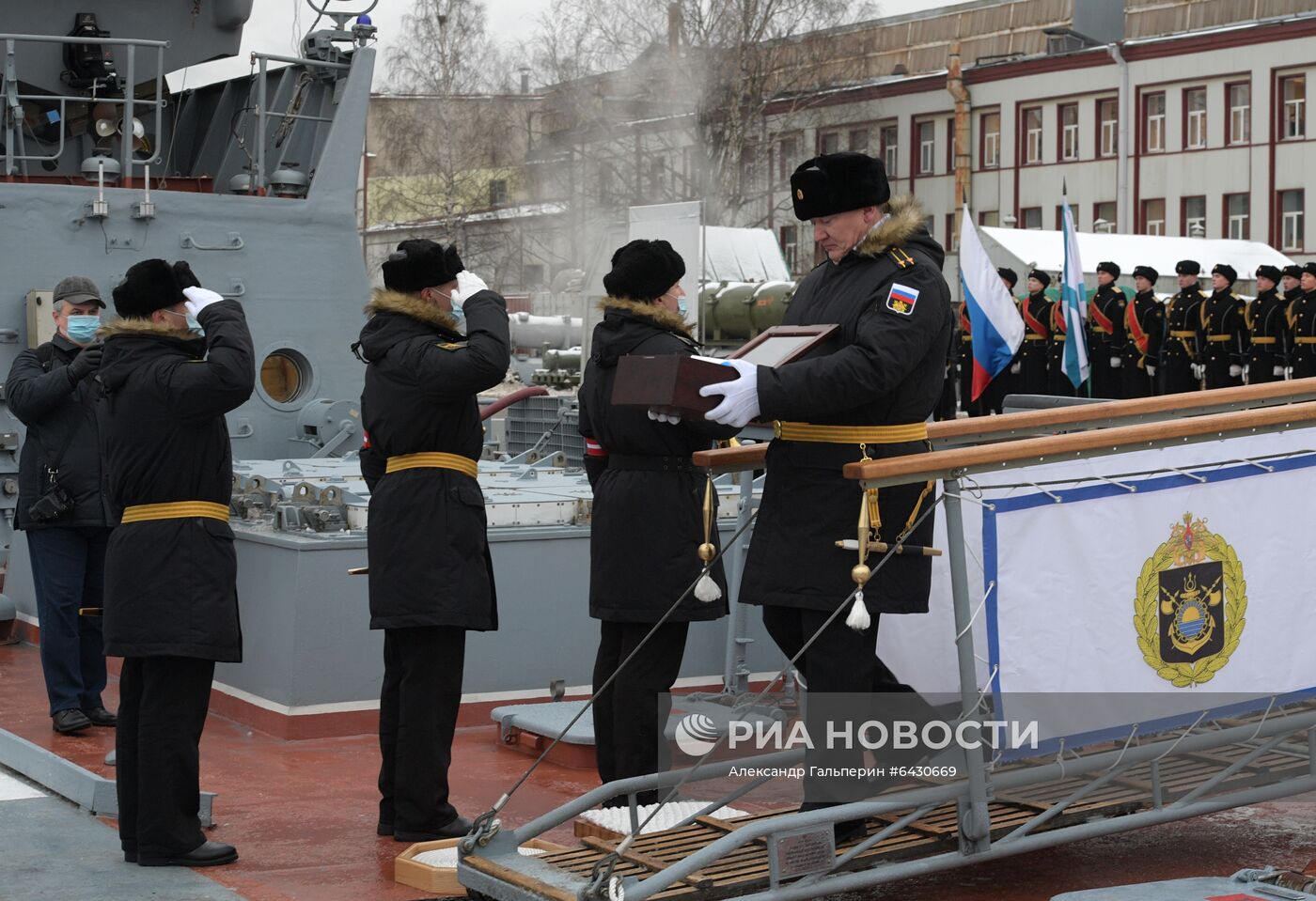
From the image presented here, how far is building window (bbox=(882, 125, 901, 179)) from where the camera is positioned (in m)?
48.0

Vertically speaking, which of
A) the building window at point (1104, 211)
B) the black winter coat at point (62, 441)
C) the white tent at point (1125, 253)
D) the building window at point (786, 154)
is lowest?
the black winter coat at point (62, 441)

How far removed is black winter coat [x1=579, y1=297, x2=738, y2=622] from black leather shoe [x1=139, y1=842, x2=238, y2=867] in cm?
124

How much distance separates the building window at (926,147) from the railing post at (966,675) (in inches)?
1750

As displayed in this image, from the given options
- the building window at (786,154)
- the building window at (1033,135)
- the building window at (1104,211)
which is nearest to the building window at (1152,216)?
the building window at (1104,211)

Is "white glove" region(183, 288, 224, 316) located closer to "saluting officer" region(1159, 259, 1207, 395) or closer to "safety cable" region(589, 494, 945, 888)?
"safety cable" region(589, 494, 945, 888)

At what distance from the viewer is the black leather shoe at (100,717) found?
22.8ft

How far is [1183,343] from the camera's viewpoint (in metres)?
21.6

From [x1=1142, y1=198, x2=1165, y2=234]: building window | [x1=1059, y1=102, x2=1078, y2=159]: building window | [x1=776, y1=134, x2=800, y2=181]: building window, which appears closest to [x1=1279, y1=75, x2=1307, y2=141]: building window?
[x1=1142, y1=198, x2=1165, y2=234]: building window

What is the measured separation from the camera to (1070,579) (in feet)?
14.1

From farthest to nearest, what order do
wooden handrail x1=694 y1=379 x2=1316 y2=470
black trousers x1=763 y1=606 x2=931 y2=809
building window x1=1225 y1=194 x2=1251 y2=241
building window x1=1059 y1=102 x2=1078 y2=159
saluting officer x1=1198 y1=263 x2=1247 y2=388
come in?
building window x1=1059 y1=102 x2=1078 y2=159 → building window x1=1225 y1=194 x2=1251 y2=241 → saluting officer x1=1198 y1=263 x2=1247 y2=388 → wooden handrail x1=694 y1=379 x2=1316 y2=470 → black trousers x1=763 y1=606 x2=931 y2=809

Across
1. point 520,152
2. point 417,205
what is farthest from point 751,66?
point 417,205

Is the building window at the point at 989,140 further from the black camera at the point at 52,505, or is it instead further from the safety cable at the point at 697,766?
the safety cable at the point at 697,766

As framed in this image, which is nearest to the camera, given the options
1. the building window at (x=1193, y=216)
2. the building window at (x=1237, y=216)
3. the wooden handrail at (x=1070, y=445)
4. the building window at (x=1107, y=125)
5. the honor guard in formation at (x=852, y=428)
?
the wooden handrail at (x=1070, y=445)

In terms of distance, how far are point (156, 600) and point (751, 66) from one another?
39.3m
